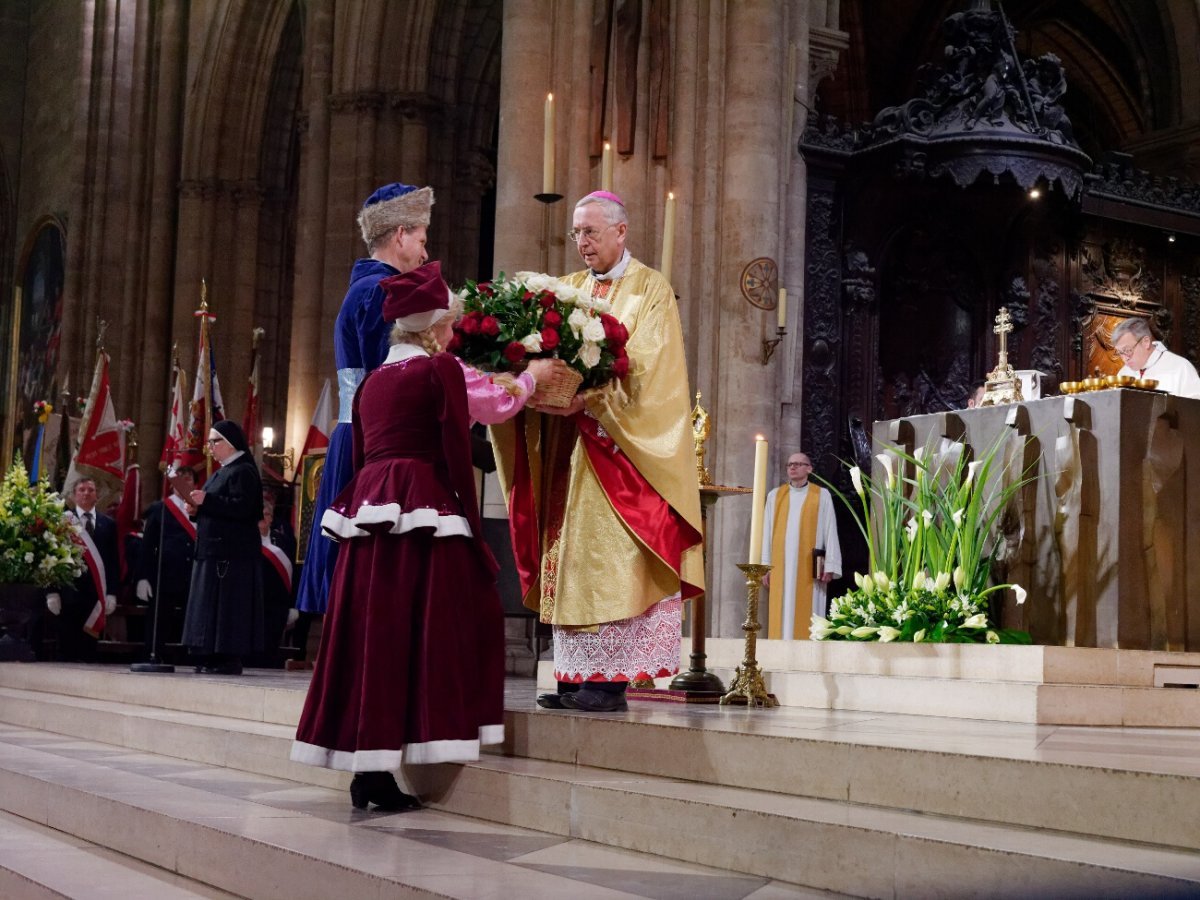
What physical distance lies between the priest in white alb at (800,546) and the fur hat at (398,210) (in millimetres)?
6717

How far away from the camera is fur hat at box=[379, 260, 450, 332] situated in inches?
190

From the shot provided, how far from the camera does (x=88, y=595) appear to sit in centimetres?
1304

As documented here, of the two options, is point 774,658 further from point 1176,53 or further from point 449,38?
point 449,38

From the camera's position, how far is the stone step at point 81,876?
14.5ft

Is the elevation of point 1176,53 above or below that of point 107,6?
below

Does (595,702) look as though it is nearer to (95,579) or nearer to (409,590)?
(409,590)

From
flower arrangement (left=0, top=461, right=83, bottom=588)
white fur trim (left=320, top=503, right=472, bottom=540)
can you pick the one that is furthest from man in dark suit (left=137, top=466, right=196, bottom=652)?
white fur trim (left=320, top=503, right=472, bottom=540)

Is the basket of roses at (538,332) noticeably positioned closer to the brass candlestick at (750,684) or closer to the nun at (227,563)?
the brass candlestick at (750,684)

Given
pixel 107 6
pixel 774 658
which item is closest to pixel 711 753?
pixel 774 658

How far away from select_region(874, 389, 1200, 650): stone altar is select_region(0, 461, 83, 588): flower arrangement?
25.8 ft

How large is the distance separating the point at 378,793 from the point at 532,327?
1583mm

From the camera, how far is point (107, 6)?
25.1 metres

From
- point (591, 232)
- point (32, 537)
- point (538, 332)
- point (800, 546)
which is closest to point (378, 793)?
point (538, 332)

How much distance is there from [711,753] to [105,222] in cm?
2162
